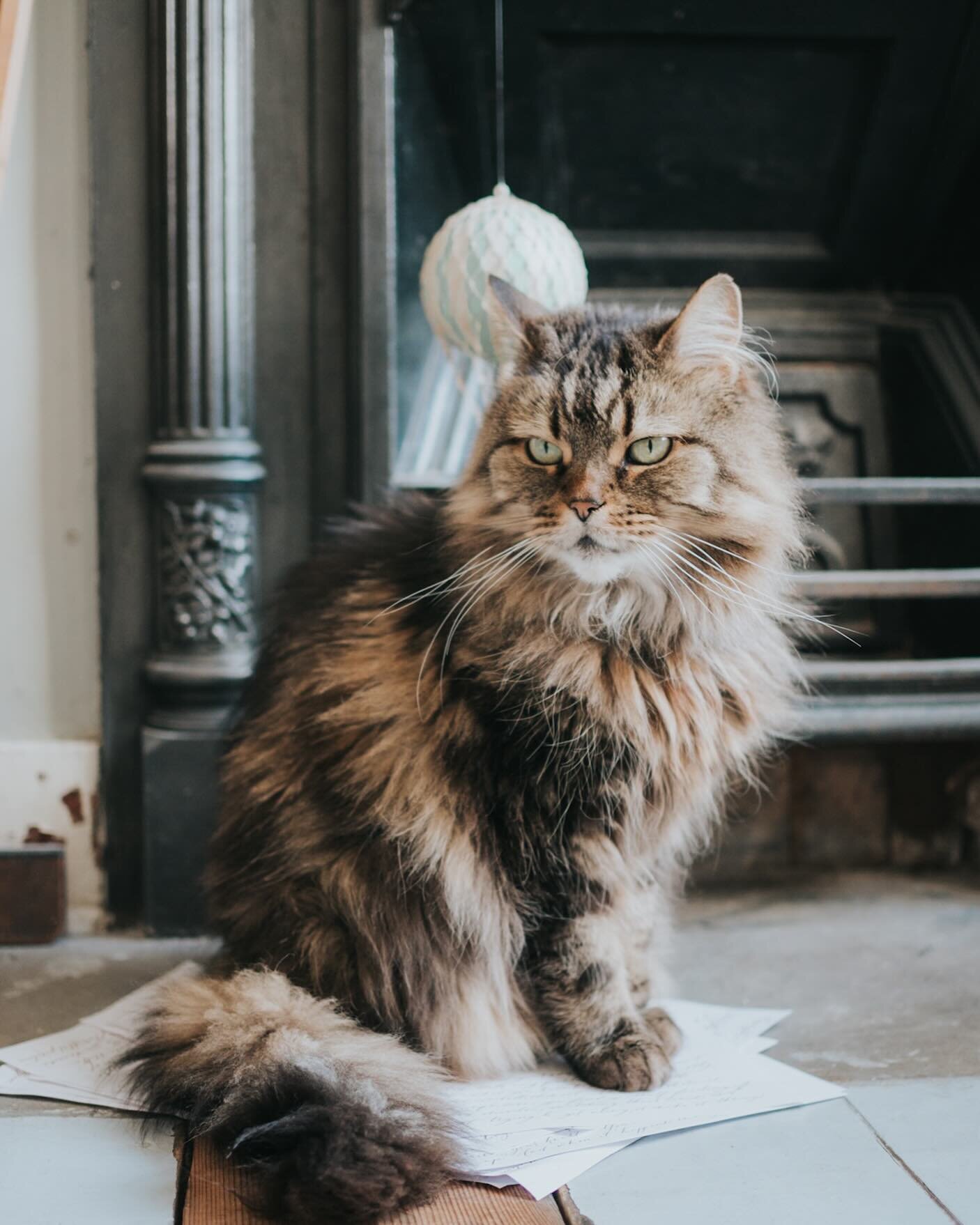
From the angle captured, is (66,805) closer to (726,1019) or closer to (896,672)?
(726,1019)

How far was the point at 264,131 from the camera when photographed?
174 cm

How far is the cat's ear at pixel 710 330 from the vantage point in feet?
4.01

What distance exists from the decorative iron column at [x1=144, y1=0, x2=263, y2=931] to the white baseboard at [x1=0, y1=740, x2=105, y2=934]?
114 millimetres

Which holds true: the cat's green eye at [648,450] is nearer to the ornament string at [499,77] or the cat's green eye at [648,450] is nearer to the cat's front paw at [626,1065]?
the cat's front paw at [626,1065]

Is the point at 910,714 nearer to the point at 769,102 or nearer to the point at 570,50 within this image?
the point at 769,102

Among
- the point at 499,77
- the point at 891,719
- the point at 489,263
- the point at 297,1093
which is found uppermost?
the point at 499,77

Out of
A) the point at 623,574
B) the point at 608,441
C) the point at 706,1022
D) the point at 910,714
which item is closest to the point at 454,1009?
the point at 706,1022

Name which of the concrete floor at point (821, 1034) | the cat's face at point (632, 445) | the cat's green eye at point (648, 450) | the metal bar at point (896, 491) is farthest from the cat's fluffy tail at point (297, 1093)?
the metal bar at point (896, 491)

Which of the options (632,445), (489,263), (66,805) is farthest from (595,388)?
(66,805)

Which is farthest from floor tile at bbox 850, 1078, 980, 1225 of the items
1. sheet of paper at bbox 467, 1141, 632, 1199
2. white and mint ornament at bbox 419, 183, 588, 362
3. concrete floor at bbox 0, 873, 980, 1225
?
white and mint ornament at bbox 419, 183, 588, 362

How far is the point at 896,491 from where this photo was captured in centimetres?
180

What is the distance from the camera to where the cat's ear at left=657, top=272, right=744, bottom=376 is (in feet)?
4.01

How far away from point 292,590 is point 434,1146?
0.72 meters

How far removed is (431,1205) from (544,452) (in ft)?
2.47
